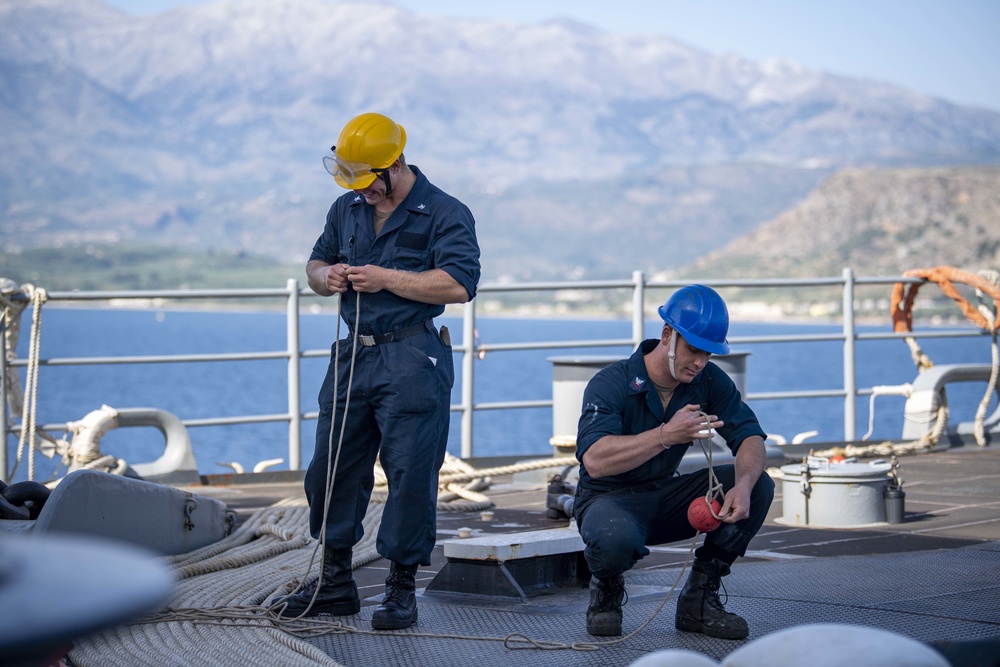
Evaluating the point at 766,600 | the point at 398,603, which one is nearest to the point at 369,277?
the point at 398,603

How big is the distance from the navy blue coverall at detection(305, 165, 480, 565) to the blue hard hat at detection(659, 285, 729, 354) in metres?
0.67

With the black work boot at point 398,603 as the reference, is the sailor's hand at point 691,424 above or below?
above

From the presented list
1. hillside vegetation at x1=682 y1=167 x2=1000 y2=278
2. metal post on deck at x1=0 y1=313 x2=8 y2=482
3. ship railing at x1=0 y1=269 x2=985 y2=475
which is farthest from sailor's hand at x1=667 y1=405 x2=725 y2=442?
hillside vegetation at x1=682 y1=167 x2=1000 y2=278

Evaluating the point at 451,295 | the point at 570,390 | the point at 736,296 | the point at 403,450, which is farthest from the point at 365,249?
the point at 736,296

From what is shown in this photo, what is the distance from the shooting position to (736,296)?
147 metres

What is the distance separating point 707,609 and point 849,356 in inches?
222

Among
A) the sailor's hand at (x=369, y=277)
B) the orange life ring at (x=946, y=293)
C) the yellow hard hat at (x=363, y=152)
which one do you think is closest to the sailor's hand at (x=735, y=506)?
the sailor's hand at (x=369, y=277)

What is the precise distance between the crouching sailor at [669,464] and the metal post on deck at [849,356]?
17.4 ft

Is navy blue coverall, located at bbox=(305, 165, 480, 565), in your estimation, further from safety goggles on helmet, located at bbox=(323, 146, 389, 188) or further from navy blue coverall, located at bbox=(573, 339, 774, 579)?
navy blue coverall, located at bbox=(573, 339, 774, 579)

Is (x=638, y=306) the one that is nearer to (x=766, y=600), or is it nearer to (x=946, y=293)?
(x=946, y=293)

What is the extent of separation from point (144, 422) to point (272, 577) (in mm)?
3173

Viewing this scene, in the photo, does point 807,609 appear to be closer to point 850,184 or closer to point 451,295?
point 451,295

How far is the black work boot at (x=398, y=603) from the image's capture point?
147 inches

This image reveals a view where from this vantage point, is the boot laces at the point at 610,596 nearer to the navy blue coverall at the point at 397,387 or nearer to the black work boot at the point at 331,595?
the navy blue coverall at the point at 397,387
